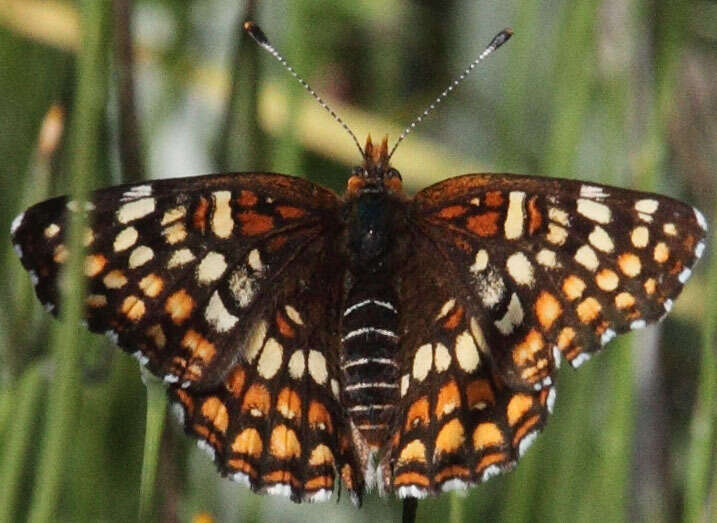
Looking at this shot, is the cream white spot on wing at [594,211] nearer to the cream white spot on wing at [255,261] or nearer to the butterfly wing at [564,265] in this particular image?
the butterfly wing at [564,265]

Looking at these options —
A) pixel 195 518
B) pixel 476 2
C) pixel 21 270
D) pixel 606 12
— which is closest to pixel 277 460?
pixel 195 518

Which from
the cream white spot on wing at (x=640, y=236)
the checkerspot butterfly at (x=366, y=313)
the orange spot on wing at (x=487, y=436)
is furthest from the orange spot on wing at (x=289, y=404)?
the cream white spot on wing at (x=640, y=236)

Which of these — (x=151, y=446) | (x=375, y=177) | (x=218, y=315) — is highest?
(x=375, y=177)

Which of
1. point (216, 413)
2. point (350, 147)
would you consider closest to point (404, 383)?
point (216, 413)

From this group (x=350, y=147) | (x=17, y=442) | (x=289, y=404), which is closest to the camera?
(x=17, y=442)

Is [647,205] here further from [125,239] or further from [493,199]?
[125,239]

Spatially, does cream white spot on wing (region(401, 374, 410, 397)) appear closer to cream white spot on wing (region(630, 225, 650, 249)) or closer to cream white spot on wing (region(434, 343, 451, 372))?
cream white spot on wing (region(434, 343, 451, 372))
